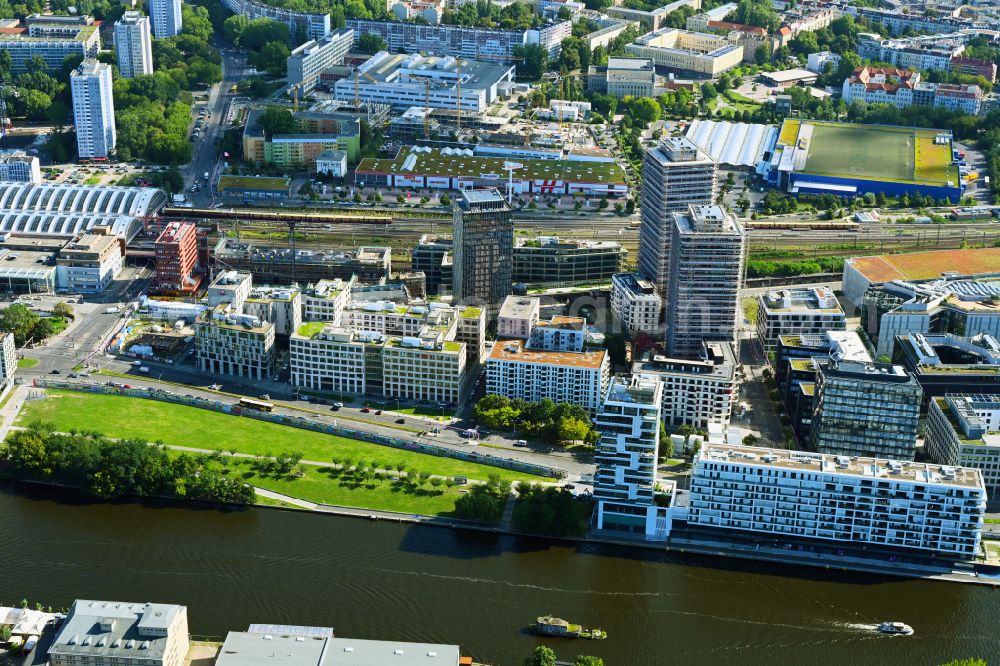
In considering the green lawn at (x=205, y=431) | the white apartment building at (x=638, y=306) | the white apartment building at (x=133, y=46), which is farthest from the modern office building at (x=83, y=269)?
the white apartment building at (x=133, y=46)

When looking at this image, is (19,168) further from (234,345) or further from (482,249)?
(482,249)

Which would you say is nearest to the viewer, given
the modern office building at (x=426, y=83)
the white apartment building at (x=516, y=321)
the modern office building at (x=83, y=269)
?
the white apartment building at (x=516, y=321)

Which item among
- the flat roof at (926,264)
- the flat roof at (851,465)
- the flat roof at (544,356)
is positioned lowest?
the flat roof at (544,356)

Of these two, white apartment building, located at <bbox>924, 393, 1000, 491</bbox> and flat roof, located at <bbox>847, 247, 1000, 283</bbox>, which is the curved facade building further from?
white apartment building, located at <bbox>924, 393, 1000, 491</bbox>

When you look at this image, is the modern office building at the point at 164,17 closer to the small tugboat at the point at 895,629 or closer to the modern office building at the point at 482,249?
the modern office building at the point at 482,249

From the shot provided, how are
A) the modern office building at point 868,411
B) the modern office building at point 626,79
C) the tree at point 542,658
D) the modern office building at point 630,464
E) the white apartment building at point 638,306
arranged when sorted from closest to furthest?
the tree at point 542,658 < the modern office building at point 630,464 < the modern office building at point 868,411 < the white apartment building at point 638,306 < the modern office building at point 626,79

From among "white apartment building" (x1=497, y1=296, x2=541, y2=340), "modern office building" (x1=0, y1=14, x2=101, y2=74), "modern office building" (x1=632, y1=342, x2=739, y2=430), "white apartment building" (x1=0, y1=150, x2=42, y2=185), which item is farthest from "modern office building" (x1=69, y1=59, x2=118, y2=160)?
"modern office building" (x1=632, y1=342, x2=739, y2=430)
